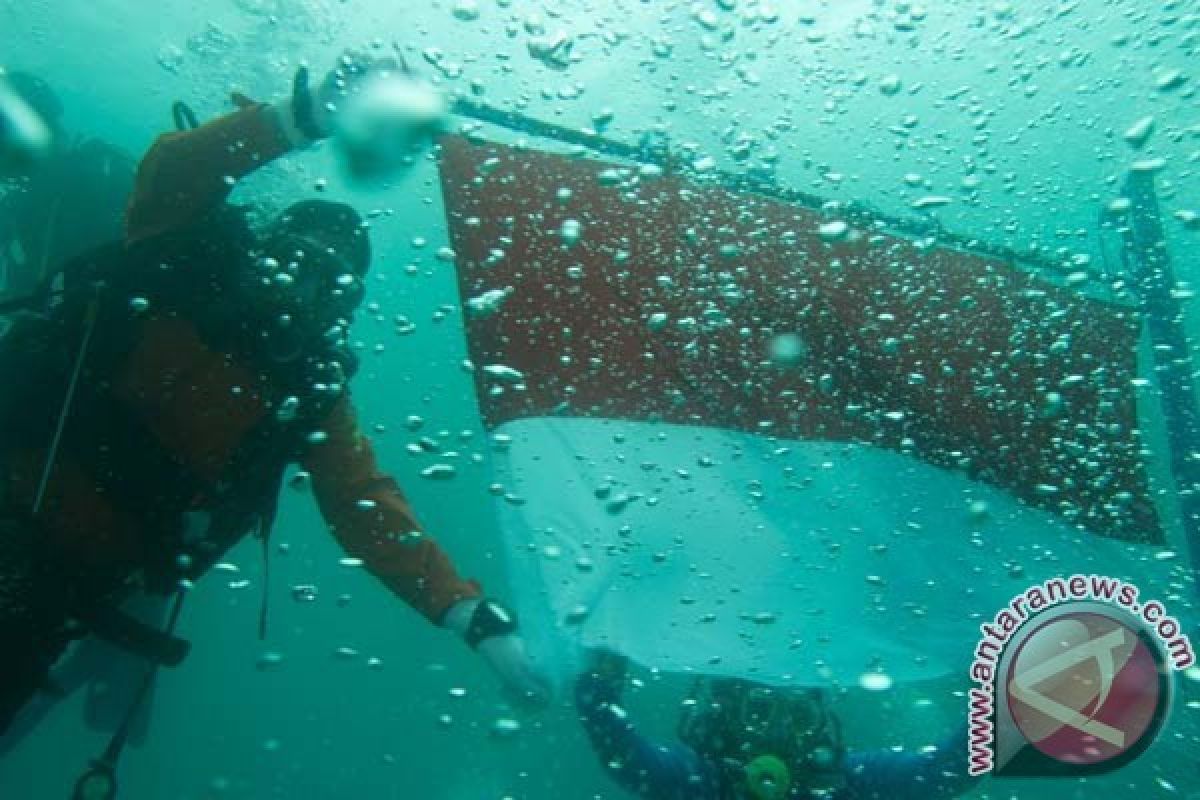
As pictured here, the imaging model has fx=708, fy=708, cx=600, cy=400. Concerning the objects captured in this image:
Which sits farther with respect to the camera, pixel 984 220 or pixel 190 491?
pixel 984 220

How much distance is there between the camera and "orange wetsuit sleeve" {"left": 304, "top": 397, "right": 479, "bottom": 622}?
2738 mm

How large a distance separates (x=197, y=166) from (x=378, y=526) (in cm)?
141

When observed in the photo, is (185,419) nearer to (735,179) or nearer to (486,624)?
(486,624)

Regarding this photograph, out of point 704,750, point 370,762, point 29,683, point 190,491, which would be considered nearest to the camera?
point 29,683

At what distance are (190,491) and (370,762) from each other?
25.6 metres

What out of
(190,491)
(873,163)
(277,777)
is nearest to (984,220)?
(873,163)

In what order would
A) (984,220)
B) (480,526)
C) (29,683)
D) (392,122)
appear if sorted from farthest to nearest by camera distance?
1. (480,526)
2. (984,220)
3. (392,122)
4. (29,683)

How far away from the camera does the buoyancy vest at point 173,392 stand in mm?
2461

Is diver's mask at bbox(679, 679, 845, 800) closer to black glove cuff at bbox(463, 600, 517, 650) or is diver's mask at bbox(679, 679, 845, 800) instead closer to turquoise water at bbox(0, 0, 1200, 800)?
turquoise water at bbox(0, 0, 1200, 800)

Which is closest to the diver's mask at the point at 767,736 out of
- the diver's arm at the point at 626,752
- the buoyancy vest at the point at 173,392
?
the diver's arm at the point at 626,752

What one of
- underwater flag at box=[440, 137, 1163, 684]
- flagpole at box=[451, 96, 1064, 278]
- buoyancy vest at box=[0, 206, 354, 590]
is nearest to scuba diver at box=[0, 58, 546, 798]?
buoyancy vest at box=[0, 206, 354, 590]

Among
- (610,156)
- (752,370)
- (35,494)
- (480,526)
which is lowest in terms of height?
(35,494)

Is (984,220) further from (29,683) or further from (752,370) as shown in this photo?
(29,683)

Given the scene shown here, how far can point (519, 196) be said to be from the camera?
3.67 metres
